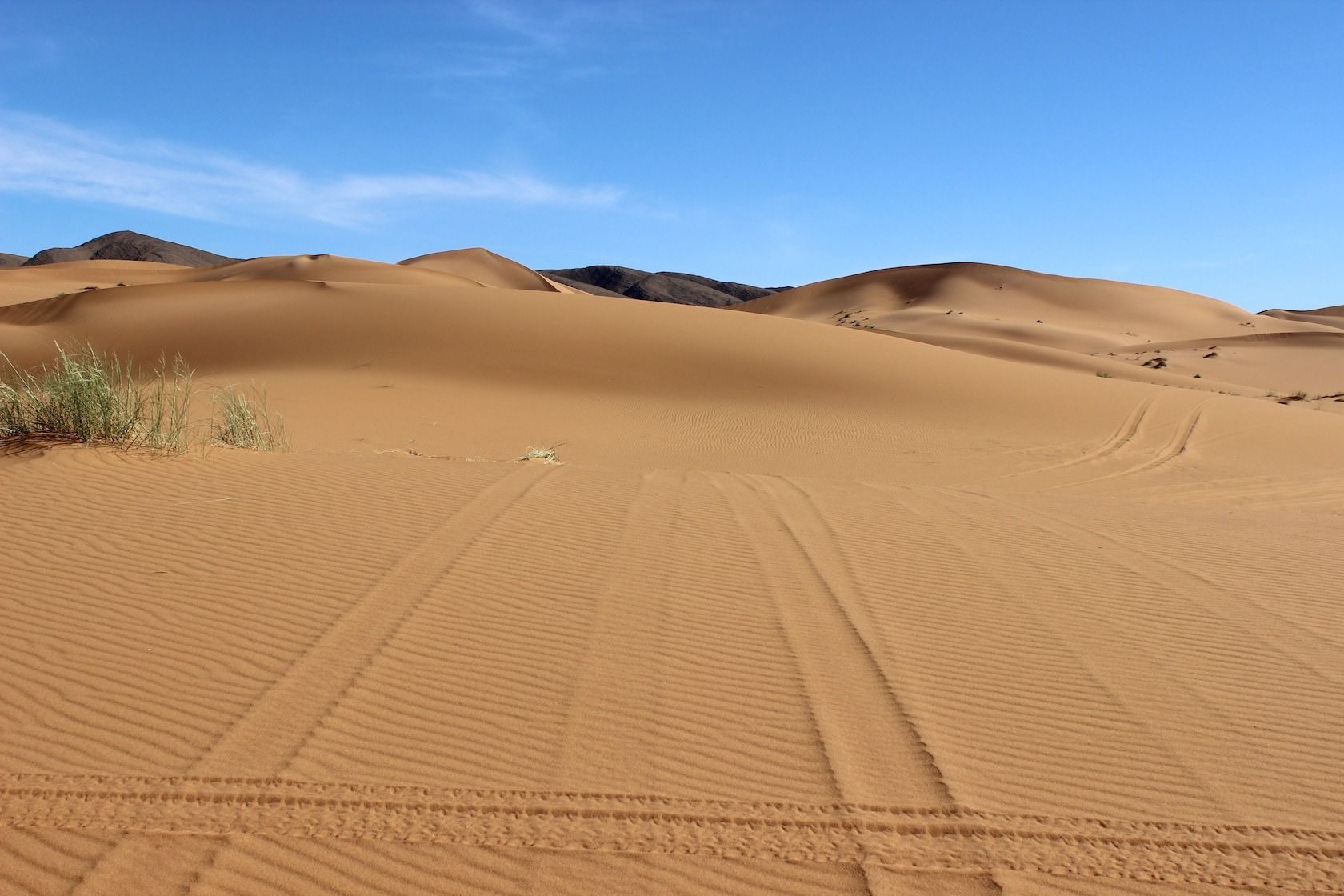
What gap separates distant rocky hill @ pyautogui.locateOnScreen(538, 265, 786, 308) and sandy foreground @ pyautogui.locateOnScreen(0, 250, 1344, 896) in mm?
96182

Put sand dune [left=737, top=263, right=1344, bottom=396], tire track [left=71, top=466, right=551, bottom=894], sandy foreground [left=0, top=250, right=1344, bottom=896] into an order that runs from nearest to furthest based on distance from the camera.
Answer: tire track [left=71, top=466, right=551, bottom=894]
sandy foreground [left=0, top=250, right=1344, bottom=896]
sand dune [left=737, top=263, right=1344, bottom=396]

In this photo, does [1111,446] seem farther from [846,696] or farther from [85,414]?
[85,414]

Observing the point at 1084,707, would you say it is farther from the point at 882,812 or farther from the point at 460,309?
the point at 460,309

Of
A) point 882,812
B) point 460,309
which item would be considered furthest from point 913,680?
point 460,309

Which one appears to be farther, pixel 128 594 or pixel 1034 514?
pixel 1034 514

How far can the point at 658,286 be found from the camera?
109625 millimetres

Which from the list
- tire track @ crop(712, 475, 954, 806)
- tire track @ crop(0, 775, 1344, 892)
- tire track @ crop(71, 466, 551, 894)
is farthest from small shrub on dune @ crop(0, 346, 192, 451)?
tire track @ crop(0, 775, 1344, 892)

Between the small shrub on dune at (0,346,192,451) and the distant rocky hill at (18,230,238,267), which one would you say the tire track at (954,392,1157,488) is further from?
the distant rocky hill at (18,230,238,267)

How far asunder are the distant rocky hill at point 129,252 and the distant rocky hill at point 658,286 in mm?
36854

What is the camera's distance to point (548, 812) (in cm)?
330

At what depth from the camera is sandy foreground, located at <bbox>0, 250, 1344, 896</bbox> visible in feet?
10.2

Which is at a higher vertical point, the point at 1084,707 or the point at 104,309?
the point at 104,309

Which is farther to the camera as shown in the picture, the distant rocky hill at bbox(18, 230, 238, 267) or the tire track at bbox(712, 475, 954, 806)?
the distant rocky hill at bbox(18, 230, 238, 267)

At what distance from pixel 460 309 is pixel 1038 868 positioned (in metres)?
24.7
